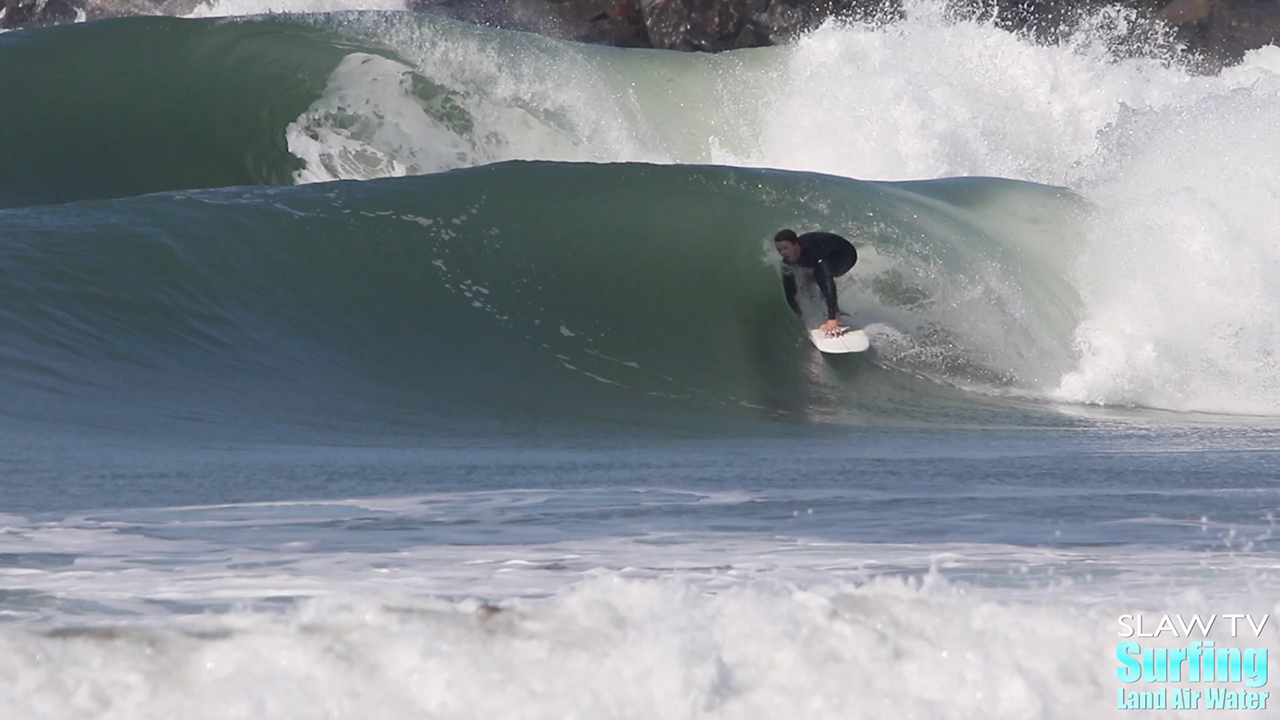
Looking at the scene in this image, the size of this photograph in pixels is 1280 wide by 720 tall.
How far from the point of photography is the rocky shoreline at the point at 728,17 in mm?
23500

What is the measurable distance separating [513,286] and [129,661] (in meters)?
5.61

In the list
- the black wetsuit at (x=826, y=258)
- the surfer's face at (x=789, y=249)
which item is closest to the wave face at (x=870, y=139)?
the black wetsuit at (x=826, y=258)

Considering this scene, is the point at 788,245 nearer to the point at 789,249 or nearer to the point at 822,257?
the point at 789,249

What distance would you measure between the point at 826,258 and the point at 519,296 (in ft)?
5.50

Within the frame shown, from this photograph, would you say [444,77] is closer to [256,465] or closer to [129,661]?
[256,465]

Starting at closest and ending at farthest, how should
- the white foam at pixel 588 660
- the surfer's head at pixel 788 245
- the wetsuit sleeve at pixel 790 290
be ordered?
the white foam at pixel 588 660 < the surfer's head at pixel 788 245 < the wetsuit sleeve at pixel 790 290

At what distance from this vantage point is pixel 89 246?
7.24 meters

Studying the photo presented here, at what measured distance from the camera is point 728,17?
25.1 metres
